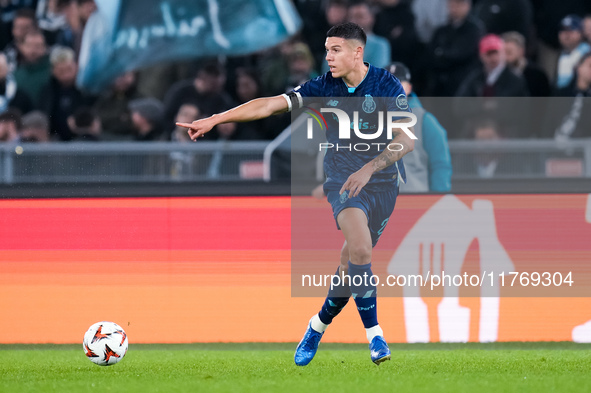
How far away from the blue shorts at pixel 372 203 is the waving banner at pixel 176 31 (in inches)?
143

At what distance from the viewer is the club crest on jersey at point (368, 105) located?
229 inches

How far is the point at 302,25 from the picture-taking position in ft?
30.6

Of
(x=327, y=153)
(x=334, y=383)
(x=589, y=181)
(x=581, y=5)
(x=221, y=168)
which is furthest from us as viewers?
(x=581, y=5)

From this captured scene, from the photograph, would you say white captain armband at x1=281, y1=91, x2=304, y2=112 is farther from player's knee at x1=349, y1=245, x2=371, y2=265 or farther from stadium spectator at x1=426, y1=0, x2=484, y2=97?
stadium spectator at x1=426, y1=0, x2=484, y2=97

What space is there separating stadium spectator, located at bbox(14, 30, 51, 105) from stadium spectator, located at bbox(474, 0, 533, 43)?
4.39 m

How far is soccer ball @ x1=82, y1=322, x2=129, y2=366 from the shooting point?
577cm

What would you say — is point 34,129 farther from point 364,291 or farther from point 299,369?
point 364,291

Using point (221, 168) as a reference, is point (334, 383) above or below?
below

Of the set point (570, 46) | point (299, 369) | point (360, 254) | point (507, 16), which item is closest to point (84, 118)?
point (299, 369)

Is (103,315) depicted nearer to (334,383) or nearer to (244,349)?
(244,349)

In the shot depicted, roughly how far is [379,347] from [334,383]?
450 millimetres

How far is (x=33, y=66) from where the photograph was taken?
941 centimetres

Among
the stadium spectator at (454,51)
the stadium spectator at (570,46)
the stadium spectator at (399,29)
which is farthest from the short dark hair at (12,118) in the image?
the stadium spectator at (570,46)

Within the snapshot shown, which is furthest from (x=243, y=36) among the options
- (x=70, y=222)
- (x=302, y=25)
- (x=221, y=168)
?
(x=70, y=222)
